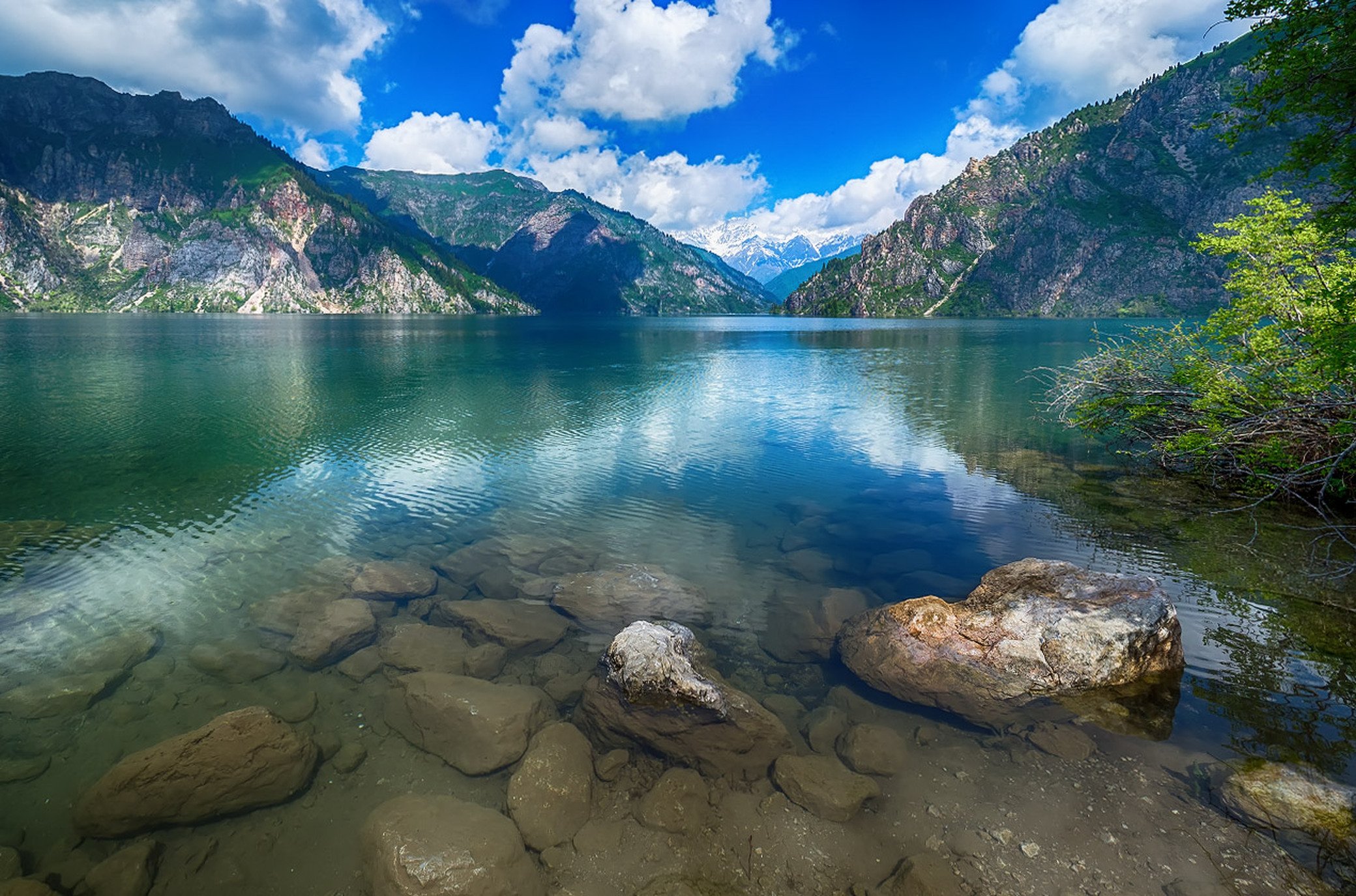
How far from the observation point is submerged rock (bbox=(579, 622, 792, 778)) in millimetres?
12953

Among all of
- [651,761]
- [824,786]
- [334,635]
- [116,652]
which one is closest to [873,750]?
[824,786]

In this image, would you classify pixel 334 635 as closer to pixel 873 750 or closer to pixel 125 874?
pixel 125 874

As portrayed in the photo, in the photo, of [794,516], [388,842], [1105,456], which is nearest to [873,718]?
[388,842]

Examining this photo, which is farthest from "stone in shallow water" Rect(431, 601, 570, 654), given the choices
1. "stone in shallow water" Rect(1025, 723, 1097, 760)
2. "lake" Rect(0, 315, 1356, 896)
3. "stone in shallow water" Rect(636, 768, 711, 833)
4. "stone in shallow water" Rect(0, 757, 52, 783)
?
"stone in shallow water" Rect(1025, 723, 1097, 760)

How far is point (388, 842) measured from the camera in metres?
10.4

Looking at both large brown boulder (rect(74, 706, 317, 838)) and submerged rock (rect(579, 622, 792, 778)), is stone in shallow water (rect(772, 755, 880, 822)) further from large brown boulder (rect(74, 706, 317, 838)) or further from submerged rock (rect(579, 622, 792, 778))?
large brown boulder (rect(74, 706, 317, 838))

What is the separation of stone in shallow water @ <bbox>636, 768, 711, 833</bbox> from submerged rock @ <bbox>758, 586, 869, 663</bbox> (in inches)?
221

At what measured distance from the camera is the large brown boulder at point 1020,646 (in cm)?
1435

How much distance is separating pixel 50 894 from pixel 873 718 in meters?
15.9

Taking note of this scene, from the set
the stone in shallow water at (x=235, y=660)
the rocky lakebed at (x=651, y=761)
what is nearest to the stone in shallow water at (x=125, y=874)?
the rocky lakebed at (x=651, y=761)

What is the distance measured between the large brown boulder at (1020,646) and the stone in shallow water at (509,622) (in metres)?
9.00

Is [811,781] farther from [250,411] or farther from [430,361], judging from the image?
[430,361]

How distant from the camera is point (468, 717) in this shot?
13.6m

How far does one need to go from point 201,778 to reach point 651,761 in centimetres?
904
